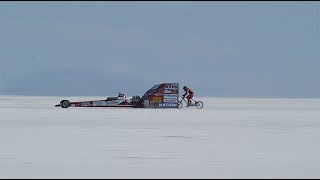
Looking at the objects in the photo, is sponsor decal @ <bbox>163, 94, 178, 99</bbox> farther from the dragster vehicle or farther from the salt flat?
the salt flat

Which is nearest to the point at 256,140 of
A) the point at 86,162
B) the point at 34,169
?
the point at 86,162

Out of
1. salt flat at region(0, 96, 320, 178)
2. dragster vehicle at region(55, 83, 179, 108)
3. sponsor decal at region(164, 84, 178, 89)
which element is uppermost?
sponsor decal at region(164, 84, 178, 89)

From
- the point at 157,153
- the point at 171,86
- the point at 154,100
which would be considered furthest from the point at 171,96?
the point at 157,153

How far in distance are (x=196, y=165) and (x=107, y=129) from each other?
801 cm

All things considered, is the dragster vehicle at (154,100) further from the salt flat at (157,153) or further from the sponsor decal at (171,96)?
the salt flat at (157,153)

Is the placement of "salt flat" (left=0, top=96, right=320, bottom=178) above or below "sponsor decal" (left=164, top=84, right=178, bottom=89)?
below

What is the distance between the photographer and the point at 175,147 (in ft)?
41.3

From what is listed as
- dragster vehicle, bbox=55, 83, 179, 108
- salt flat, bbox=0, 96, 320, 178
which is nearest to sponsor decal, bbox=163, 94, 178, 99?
dragster vehicle, bbox=55, 83, 179, 108

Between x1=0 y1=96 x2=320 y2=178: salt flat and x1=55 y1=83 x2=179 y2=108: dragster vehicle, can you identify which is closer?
x1=0 y1=96 x2=320 y2=178: salt flat

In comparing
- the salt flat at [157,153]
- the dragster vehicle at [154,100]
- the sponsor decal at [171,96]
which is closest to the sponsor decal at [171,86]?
the dragster vehicle at [154,100]

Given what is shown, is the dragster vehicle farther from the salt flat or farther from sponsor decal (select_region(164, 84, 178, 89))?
the salt flat

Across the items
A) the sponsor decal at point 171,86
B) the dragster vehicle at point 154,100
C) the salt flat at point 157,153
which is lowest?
the salt flat at point 157,153

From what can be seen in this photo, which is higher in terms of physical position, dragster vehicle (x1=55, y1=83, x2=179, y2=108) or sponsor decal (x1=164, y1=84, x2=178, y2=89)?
sponsor decal (x1=164, y1=84, x2=178, y2=89)

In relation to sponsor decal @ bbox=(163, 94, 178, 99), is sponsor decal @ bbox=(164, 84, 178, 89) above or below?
above
